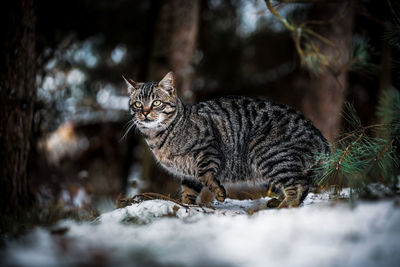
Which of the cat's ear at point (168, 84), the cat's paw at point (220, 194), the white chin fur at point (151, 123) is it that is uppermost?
the cat's ear at point (168, 84)

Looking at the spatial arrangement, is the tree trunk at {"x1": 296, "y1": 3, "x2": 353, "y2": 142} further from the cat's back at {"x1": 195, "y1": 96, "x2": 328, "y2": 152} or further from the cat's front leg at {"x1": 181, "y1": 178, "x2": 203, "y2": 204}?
the cat's front leg at {"x1": 181, "y1": 178, "x2": 203, "y2": 204}

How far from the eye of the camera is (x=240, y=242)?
150 centimetres

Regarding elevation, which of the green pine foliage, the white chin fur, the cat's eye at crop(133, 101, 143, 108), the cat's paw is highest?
the cat's eye at crop(133, 101, 143, 108)

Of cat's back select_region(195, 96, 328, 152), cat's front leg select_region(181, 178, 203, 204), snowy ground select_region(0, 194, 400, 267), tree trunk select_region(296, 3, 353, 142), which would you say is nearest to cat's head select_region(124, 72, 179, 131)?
cat's back select_region(195, 96, 328, 152)

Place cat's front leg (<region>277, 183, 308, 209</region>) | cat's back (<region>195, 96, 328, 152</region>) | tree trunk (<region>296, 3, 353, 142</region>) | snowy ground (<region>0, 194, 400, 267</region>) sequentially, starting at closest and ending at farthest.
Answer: snowy ground (<region>0, 194, 400, 267</region>), cat's front leg (<region>277, 183, 308, 209</region>), cat's back (<region>195, 96, 328, 152</region>), tree trunk (<region>296, 3, 353, 142</region>)

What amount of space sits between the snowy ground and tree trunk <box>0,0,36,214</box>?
1649 millimetres

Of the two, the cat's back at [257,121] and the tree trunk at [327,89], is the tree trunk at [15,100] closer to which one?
the cat's back at [257,121]

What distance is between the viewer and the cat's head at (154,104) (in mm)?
3299

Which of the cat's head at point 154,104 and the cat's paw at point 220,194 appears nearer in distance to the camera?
the cat's paw at point 220,194

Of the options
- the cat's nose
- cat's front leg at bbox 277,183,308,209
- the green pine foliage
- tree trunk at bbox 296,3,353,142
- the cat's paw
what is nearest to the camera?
the green pine foliage

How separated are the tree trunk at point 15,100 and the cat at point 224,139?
107cm

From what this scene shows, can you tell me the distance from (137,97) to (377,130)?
7.73 ft

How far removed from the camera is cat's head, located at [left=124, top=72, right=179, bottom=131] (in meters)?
3.30

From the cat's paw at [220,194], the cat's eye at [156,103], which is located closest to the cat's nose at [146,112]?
the cat's eye at [156,103]
